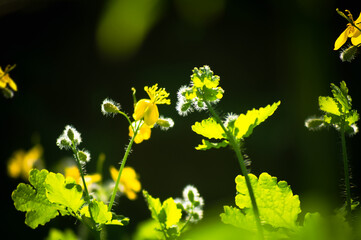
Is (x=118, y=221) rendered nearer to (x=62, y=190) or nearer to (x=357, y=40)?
(x=62, y=190)

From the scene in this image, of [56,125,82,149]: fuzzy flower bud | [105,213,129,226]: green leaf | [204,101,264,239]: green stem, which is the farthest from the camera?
[56,125,82,149]: fuzzy flower bud

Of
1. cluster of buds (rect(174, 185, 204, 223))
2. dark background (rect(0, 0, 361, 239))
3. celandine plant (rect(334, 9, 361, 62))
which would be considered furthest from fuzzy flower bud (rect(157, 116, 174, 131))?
dark background (rect(0, 0, 361, 239))

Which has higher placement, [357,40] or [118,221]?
[357,40]

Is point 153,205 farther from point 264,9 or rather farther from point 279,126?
point 264,9

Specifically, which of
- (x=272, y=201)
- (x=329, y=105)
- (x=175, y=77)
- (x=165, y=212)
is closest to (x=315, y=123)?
(x=329, y=105)

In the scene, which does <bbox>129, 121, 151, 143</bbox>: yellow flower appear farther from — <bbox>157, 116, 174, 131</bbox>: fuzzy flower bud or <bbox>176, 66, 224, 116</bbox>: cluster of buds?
<bbox>176, 66, 224, 116</bbox>: cluster of buds

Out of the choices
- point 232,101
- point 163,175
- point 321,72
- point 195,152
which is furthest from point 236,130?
point 163,175

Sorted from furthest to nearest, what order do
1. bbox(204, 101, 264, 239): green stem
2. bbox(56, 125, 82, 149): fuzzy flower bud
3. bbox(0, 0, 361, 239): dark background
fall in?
bbox(0, 0, 361, 239): dark background < bbox(56, 125, 82, 149): fuzzy flower bud < bbox(204, 101, 264, 239): green stem
